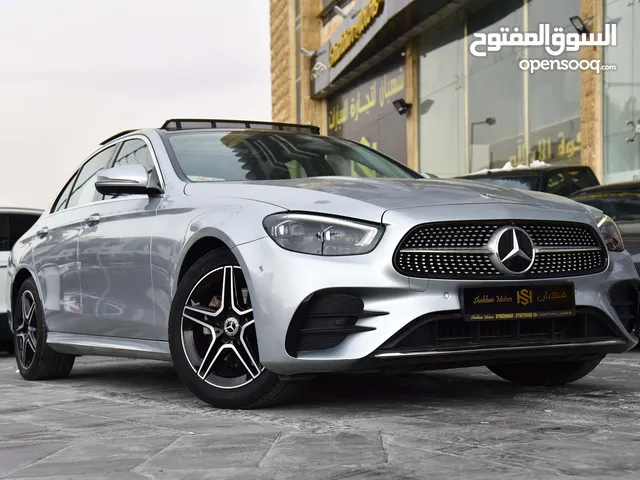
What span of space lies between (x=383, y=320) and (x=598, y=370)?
267cm

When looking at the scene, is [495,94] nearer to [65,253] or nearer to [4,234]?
[4,234]

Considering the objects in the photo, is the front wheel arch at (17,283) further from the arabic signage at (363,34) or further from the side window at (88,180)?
the arabic signage at (363,34)

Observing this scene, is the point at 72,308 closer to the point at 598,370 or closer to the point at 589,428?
the point at 598,370

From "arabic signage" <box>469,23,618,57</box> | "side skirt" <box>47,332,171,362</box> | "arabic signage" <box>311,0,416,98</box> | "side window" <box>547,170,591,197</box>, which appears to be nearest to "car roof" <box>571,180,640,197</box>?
"side window" <box>547,170,591,197</box>

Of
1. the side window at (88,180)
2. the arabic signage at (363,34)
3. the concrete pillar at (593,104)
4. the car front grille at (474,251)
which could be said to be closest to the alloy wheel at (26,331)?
the side window at (88,180)

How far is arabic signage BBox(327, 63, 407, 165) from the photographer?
27.4 metres

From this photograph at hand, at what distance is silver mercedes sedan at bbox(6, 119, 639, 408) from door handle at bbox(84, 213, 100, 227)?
35 centimetres

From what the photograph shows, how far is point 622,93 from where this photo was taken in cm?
1794

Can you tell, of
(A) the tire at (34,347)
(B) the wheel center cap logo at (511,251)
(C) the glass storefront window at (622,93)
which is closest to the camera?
(B) the wheel center cap logo at (511,251)

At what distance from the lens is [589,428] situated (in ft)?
13.8

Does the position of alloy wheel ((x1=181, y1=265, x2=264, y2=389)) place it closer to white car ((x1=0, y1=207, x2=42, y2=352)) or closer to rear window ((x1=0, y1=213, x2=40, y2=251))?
white car ((x1=0, y1=207, x2=42, y2=352))

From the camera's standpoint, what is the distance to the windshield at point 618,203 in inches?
376

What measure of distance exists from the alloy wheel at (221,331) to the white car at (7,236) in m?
6.01

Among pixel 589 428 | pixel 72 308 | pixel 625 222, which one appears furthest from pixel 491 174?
pixel 589 428
